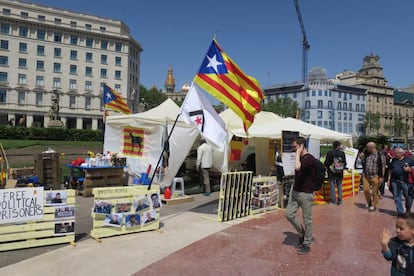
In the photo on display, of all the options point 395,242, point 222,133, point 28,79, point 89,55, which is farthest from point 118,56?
point 395,242

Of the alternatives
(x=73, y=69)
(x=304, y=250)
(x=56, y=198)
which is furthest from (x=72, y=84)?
(x=304, y=250)

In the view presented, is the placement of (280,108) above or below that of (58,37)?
below

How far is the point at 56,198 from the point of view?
5414 millimetres

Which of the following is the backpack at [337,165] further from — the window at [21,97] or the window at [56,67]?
the window at [56,67]

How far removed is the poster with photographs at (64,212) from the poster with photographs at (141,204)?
1063 mm

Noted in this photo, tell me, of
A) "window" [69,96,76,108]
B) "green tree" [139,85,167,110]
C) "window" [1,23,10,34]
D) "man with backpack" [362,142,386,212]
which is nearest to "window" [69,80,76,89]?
"window" [69,96,76,108]

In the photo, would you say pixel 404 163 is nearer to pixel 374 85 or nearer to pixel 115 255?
pixel 115 255

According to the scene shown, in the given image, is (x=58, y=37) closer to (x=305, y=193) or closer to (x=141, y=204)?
(x=141, y=204)

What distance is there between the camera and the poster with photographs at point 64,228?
5402 mm

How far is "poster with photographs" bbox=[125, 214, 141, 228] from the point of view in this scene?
594 centimetres

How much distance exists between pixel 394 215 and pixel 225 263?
19.0 ft

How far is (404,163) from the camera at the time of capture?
794 centimetres

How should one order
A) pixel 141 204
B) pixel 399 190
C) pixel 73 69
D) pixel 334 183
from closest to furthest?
pixel 141 204 → pixel 399 190 → pixel 334 183 → pixel 73 69

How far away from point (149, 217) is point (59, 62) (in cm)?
6950
